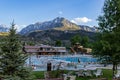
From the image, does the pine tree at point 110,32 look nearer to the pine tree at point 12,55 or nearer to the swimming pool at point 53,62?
the swimming pool at point 53,62

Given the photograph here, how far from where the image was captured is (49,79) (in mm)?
22359

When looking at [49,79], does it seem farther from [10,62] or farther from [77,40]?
[77,40]

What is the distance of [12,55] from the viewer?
13141mm

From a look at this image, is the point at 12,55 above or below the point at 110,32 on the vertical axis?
below

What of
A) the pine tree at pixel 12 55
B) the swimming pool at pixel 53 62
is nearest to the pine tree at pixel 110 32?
the swimming pool at pixel 53 62

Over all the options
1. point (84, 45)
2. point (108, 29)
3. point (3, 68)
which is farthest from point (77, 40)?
point (3, 68)

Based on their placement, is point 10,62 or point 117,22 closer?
point 10,62

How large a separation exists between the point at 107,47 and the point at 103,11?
3.51m

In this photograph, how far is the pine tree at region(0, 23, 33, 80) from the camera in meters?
13.1

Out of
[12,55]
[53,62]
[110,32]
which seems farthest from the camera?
[53,62]

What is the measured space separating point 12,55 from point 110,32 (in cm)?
1313

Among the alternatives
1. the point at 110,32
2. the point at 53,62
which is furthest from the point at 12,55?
the point at 53,62

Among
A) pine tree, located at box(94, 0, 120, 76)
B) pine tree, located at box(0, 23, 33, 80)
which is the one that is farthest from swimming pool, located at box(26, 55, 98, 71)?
pine tree, located at box(0, 23, 33, 80)

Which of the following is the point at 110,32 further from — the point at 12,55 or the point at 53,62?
the point at 53,62
